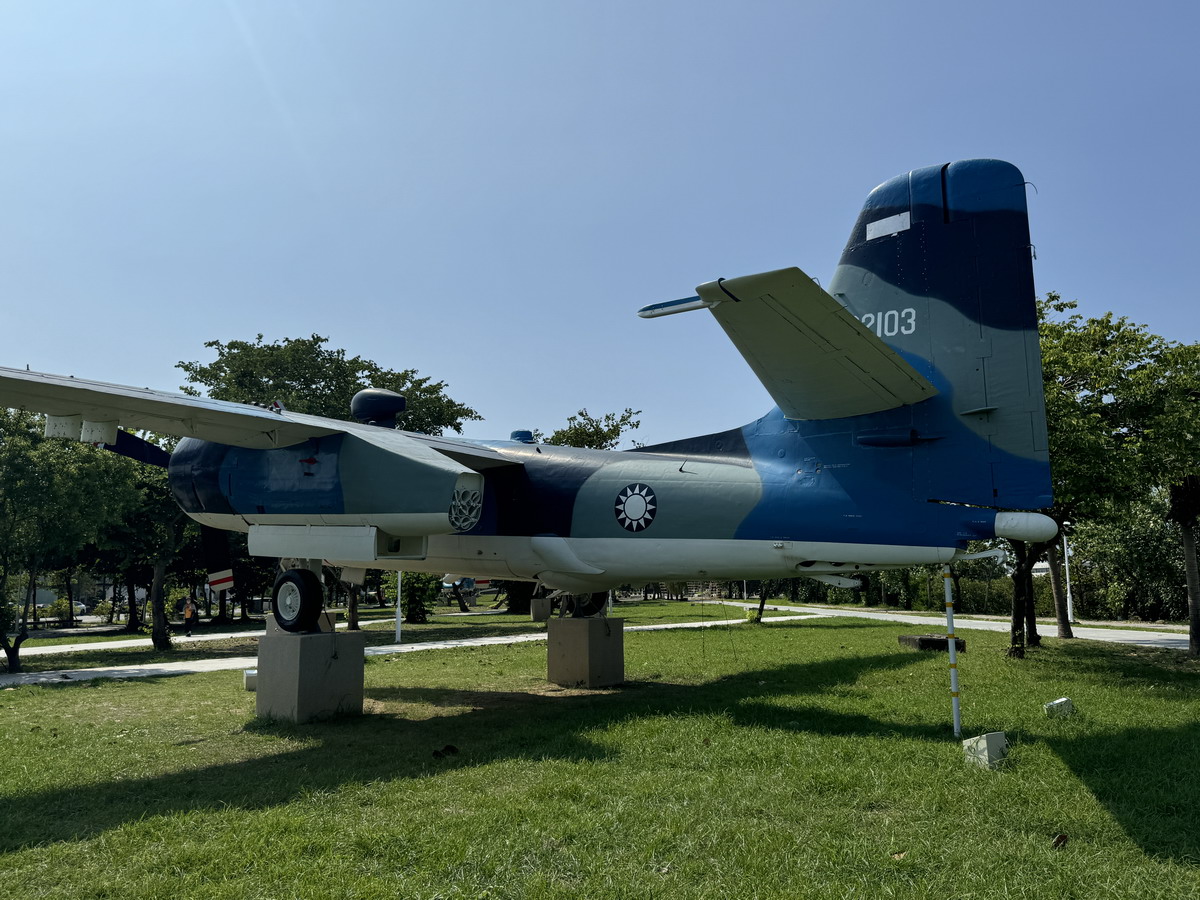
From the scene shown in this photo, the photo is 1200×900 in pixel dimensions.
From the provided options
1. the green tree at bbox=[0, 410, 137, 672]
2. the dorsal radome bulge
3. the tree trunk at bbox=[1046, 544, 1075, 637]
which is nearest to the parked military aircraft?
the dorsal radome bulge

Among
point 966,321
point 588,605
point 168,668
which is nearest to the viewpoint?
point 966,321

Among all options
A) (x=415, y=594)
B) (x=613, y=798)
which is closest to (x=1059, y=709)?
(x=613, y=798)

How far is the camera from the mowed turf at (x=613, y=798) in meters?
5.06

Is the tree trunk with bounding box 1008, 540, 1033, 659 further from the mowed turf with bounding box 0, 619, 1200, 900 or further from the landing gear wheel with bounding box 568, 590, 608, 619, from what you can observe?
the landing gear wheel with bounding box 568, 590, 608, 619

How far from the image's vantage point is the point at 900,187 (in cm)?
1019

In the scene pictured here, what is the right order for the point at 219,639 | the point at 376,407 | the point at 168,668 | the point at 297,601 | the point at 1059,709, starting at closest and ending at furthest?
the point at 1059,709, the point at 297,601, the point at 376,407, the point at 168,668, the point at 219,639

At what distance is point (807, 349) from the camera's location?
334 inches

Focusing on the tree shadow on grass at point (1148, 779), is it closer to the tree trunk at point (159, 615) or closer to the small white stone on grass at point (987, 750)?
the small white stone on grass at point (987, 750)

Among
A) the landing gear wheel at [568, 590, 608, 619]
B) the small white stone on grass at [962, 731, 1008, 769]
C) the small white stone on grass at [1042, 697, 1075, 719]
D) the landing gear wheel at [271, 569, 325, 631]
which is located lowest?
the small white stone on grass at [1042, 697, 1075, 719]

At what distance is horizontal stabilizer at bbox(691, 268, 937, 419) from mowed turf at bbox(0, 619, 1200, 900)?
4.04 metres

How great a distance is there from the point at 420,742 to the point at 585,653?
17.0 feet

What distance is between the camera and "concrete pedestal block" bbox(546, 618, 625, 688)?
1446cm

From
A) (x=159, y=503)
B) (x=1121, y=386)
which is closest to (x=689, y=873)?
(x=1121, y=386)

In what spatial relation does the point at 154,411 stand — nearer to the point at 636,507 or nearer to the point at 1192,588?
the point at 636,507
